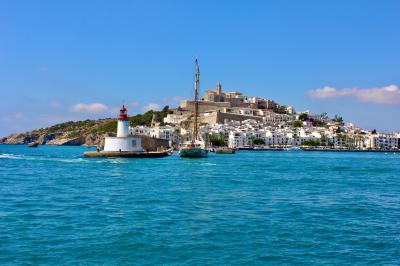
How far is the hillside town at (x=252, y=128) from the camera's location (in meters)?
130

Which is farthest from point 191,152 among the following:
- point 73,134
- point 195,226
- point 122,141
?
point 73,134

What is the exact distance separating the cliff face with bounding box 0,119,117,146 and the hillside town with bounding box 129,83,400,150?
16145 millimetres

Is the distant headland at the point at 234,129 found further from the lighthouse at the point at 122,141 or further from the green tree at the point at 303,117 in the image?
the lighthouse at the point at 122,141

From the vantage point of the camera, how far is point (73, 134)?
6629 inches

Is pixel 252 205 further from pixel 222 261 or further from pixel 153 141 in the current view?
pixel 153 141

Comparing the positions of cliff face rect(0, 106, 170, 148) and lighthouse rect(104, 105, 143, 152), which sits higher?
cliff face rect(0, 106, 170, 148)

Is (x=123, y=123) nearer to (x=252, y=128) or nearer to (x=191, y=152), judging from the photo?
(x=191, y=152)

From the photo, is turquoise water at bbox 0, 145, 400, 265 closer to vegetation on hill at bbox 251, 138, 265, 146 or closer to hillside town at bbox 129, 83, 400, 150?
hillside town at bbox 129, 83, 400, 150

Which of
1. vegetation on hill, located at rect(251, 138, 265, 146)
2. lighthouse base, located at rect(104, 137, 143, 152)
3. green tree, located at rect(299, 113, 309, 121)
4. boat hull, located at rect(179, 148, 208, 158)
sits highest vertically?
→ green tree, located at rect(299, 113, 309, 121)

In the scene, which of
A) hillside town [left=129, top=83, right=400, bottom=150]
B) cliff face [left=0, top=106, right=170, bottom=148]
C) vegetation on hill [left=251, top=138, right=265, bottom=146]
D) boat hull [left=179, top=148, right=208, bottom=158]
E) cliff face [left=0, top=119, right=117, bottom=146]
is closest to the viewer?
boat hull [left=179, top=148, right=208, bottom=158]

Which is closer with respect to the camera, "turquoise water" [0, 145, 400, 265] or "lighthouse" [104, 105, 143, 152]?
"turquoise water" [0, 145, 400, 265]

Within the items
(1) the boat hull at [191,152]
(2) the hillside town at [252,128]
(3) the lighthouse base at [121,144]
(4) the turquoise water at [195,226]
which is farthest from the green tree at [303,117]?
→ (4) the turquoise water at [195,226]

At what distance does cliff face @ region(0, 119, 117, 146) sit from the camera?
151100mm

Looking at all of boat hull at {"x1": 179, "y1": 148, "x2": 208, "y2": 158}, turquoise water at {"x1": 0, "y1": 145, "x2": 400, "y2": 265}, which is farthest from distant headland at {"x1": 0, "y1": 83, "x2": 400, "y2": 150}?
turquoise water at {"x1": 0, "y1": 145, "x2": 400, "y2": 265}
